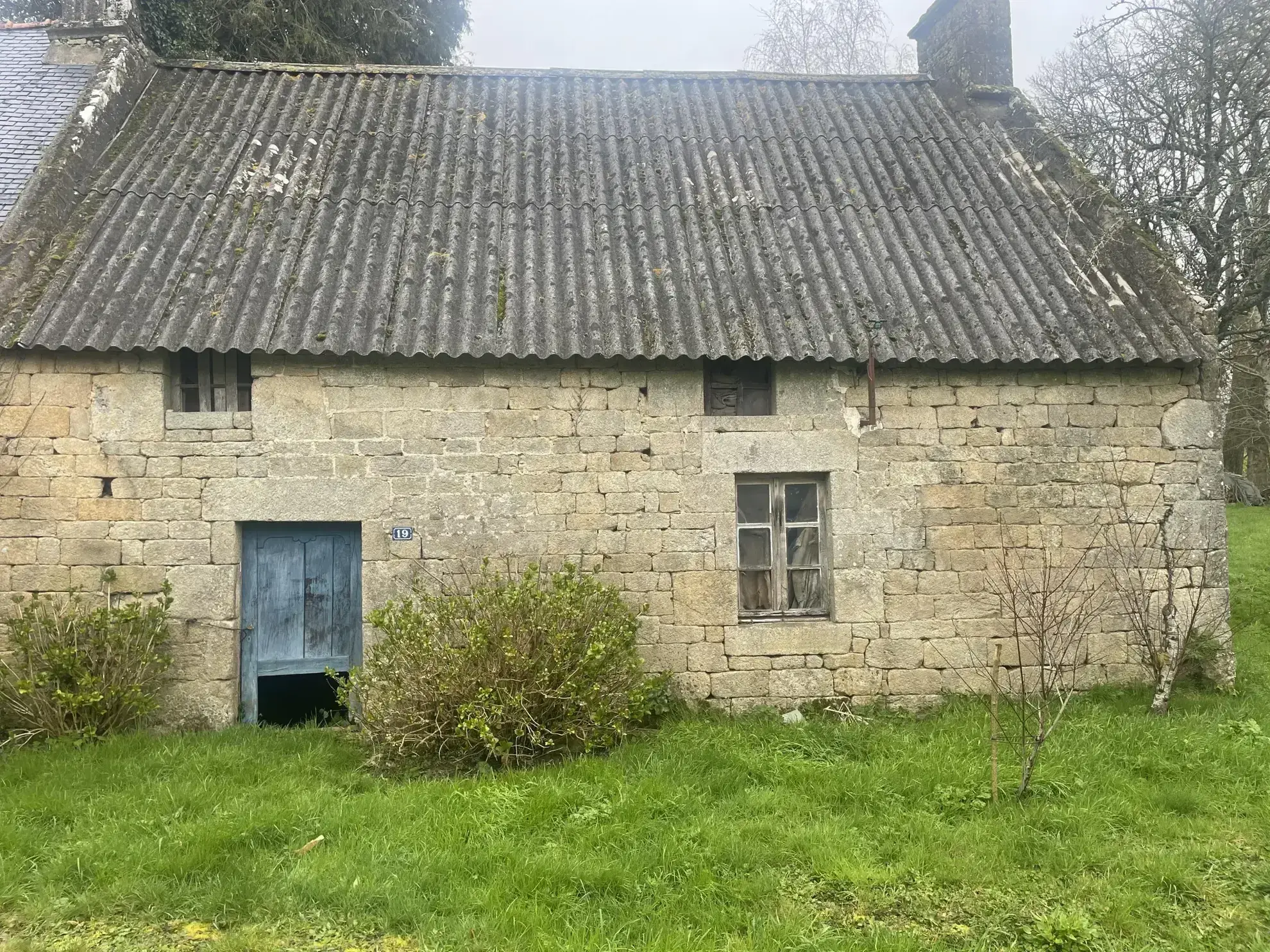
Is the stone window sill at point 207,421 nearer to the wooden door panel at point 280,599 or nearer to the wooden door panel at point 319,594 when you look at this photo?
the wooden door panel at point 280,599

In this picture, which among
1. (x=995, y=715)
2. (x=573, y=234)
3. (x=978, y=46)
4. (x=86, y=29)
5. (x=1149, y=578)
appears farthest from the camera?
(x=978, y=46)

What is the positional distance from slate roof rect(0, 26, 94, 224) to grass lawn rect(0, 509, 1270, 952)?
5539 mm

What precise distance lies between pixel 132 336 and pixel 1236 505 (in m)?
22.2

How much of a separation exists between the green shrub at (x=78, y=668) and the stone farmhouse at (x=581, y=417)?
0.92 feet

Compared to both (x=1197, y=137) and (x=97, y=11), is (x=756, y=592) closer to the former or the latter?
(x=1197, y=137)

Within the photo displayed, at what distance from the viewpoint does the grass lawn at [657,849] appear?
3.64 metres

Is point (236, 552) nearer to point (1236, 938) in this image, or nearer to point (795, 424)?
point (795, 424)

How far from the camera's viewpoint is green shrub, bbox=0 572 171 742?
5.69 metres

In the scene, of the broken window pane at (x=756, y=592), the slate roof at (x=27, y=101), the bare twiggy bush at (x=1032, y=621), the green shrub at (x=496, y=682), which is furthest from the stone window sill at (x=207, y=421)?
the bare twiggy bush at (x=1032, y=621)

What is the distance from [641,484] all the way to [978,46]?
287 inches

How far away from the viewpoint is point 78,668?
5.77m

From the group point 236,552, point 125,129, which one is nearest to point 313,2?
point 125,129

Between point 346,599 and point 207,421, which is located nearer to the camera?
point 207,421

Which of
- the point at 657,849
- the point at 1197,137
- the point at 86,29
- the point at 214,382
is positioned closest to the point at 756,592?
the point at 657,849
